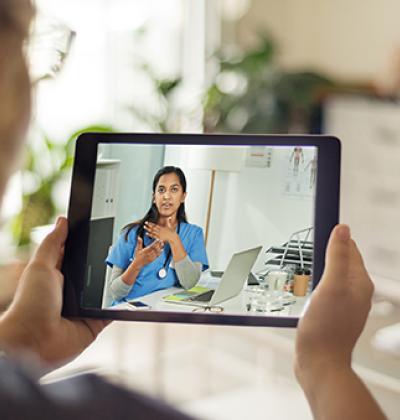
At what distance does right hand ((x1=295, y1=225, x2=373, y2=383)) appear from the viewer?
0.70 metres

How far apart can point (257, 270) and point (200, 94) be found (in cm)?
191

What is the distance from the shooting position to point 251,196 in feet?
2.77

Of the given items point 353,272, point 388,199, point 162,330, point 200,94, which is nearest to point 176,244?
point 353,272

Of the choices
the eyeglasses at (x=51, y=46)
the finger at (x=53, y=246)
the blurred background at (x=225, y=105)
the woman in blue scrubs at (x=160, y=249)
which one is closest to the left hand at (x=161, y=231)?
the woman in blue scrubs at (x=160, y=249)

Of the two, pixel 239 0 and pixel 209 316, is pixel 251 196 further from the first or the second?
pixel 239 0

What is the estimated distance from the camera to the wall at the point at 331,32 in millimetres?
2664

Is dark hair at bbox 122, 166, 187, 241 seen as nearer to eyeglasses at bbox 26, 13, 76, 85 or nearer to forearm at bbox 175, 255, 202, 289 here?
forearm at bbox 175, 255, 202, 289

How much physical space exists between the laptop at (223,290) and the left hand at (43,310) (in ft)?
0.45

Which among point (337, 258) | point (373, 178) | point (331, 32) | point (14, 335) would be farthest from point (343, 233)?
point (331, 32)

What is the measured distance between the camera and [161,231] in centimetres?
79

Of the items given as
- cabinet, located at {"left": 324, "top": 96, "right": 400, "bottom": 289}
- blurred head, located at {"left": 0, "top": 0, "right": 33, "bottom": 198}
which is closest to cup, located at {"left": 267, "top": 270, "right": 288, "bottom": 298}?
blurred head, located at {"left": 0, "top": 0, "right": 33, "bottom": 198}

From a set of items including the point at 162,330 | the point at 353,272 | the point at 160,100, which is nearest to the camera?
the point at 353,272

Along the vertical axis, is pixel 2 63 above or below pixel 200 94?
below

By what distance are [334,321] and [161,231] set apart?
23 centimetres
